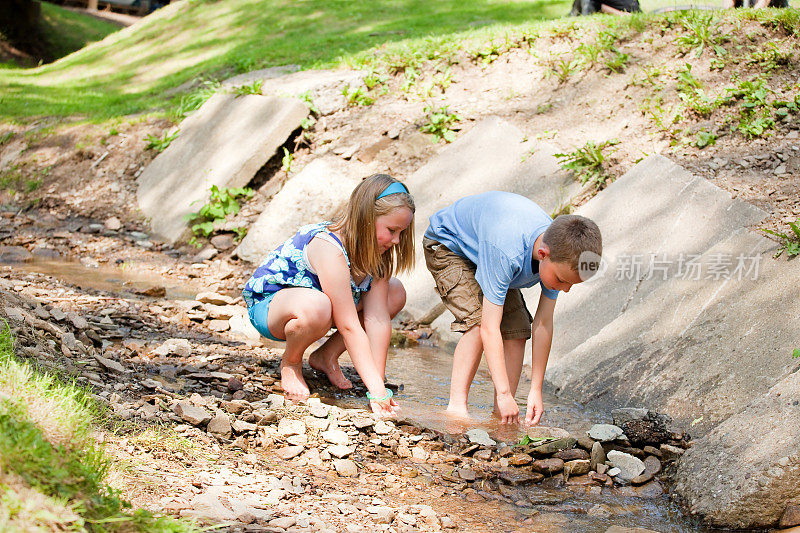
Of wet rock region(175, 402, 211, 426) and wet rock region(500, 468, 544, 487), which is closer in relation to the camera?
wet rock region(175, 402, 211, 426)

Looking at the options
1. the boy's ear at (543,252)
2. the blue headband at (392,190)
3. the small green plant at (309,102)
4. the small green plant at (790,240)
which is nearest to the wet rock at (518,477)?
the boy's ear at (543,252)

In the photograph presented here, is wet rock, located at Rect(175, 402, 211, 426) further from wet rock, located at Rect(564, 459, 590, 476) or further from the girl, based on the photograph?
wet rock, located at Rect(564, 459, 590, 476)

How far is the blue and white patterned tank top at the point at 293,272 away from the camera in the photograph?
14.0 ft

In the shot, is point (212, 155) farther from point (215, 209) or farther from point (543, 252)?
point (543, 252)

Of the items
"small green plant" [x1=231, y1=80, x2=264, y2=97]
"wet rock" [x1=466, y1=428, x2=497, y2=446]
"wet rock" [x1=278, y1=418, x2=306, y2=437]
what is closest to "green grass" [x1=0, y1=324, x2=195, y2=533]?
"wet rock" [x1=278, y1=418, x2=306, y2=437]

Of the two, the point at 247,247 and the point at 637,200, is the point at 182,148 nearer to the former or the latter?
the point at 247,247

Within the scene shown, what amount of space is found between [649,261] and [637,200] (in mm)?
715

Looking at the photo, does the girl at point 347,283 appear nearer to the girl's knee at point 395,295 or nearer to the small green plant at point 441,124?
the girl's knee at point 395,295

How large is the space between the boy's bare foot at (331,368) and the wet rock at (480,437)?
974mm

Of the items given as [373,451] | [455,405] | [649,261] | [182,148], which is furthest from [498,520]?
[182,148]

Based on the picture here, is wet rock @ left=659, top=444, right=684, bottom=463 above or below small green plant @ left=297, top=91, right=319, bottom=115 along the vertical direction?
below

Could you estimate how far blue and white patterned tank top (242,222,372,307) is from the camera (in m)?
4.27

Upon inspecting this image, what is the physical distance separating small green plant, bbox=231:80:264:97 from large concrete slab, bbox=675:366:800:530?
7092 millimetres

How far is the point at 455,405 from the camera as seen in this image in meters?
4.27
